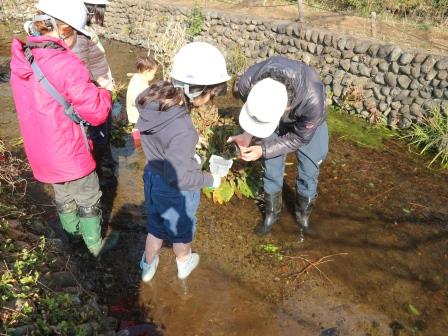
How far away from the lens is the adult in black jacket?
8.11ft

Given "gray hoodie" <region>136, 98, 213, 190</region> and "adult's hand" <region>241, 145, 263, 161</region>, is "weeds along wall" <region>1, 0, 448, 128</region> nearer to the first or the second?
"adult's hand" <region>241, 145, 263, 161</region>

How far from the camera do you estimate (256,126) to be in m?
2.61

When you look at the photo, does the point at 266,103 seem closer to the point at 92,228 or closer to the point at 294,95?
the point at 294,95

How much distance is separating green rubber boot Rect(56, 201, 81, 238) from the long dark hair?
4.03 feet

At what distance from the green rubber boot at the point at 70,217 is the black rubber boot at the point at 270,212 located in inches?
68.7

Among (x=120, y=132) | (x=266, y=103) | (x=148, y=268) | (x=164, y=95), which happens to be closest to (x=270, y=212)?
(x=148, y=268)

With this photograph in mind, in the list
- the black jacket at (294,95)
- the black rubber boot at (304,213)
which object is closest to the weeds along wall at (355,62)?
the black rubber boot at (304,213)

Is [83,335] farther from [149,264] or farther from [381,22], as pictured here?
[381,22]

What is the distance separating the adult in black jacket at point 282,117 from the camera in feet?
8.11

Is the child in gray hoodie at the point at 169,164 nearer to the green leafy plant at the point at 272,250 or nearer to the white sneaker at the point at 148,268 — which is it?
the white sneaker at the point at 148,268

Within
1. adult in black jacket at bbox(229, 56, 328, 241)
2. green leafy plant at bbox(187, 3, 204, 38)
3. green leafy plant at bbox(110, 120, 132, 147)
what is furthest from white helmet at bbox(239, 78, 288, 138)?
green leafy plant at bbox(187, 3, 204, 38)

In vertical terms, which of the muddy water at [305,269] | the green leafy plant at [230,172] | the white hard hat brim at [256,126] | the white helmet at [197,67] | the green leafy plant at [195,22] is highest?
the white helmet at [197,67]

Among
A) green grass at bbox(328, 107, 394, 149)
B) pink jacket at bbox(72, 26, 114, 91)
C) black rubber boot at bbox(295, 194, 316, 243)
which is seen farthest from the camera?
green grass at bbox(328, 107, 394, 149)

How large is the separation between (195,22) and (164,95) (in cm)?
829
